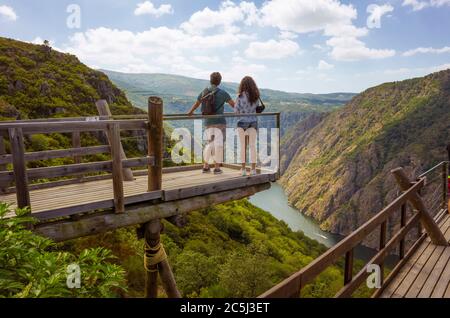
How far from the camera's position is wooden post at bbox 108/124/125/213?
15.9 ft

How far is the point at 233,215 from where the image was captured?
52625mm

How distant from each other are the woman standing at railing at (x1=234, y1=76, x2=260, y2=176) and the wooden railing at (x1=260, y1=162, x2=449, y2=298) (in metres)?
2.57

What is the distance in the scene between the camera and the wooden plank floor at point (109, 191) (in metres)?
4.79

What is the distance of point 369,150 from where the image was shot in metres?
133

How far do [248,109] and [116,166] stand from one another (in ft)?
9.82

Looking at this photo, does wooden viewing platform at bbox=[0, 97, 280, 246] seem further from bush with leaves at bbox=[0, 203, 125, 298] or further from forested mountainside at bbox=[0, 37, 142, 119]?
forested mountainside at bbox=[0, 37, 142, 119]

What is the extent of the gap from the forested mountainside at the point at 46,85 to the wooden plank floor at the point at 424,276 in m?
27.7

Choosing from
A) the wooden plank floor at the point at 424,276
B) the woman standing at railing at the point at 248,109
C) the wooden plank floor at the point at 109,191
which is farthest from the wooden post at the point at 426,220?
the woman standing at railing at the point at 248,109

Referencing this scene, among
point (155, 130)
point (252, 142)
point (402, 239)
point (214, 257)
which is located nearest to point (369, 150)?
point (214, 257)

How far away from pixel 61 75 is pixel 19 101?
11963 mm

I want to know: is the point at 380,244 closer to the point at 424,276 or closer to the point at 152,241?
the point at 424,276

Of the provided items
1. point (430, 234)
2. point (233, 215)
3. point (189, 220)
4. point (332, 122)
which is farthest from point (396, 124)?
point (430, 234)

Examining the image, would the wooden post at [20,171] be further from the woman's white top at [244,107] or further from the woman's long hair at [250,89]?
the woman's long hair at [250,89]
